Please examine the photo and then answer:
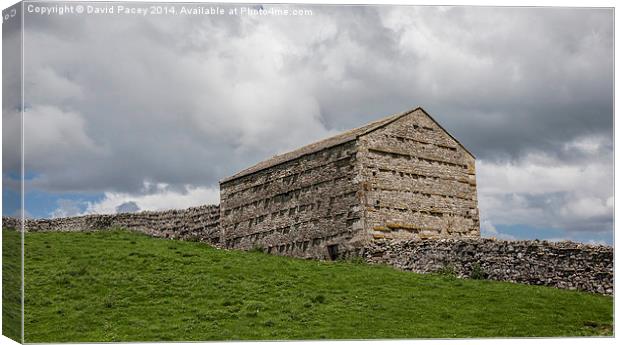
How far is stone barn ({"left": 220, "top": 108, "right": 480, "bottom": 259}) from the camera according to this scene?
35.8 meters

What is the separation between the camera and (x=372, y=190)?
35750 millimetres

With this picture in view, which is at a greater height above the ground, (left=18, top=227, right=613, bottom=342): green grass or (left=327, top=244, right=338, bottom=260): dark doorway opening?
(left=327, top=244, right=338, bottom=260): dark doorway opening

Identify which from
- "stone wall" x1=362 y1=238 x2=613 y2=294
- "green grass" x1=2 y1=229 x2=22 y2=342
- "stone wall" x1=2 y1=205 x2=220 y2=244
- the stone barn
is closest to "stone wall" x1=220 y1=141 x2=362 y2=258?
the stone barn

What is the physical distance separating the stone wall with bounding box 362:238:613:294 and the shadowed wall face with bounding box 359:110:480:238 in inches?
72.9

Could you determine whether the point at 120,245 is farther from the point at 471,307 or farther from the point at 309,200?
the point at 471,307

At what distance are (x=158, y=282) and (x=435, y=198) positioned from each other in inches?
551

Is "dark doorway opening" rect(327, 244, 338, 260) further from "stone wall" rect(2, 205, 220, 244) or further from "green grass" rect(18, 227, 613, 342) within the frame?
"stone wall" rect(2, 205, 220, 244)

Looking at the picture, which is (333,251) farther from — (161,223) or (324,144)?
(161,223)

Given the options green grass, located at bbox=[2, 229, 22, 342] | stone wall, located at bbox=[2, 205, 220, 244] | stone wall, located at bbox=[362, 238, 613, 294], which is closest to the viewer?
green grass, located at bbox=[2, 229, 22, 342]

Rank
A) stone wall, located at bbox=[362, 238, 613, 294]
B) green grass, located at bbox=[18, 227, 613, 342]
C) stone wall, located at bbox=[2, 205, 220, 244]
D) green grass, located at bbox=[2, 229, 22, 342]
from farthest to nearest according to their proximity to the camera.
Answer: stone wall, located at bbox=[2, 205, 220, 244] < stone wall, located at bbox=[362, 238, 613, 294] < green grass, located at bbox=[18, 227, 613, 342] < green grass, located at bbox=[2, 229, 22, 342]

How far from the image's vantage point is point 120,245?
119ft

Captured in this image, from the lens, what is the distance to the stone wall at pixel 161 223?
47.3 metres

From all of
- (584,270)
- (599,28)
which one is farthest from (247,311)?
(599,28)

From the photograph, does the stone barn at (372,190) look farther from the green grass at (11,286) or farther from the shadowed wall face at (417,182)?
the green grass at (11,286)
